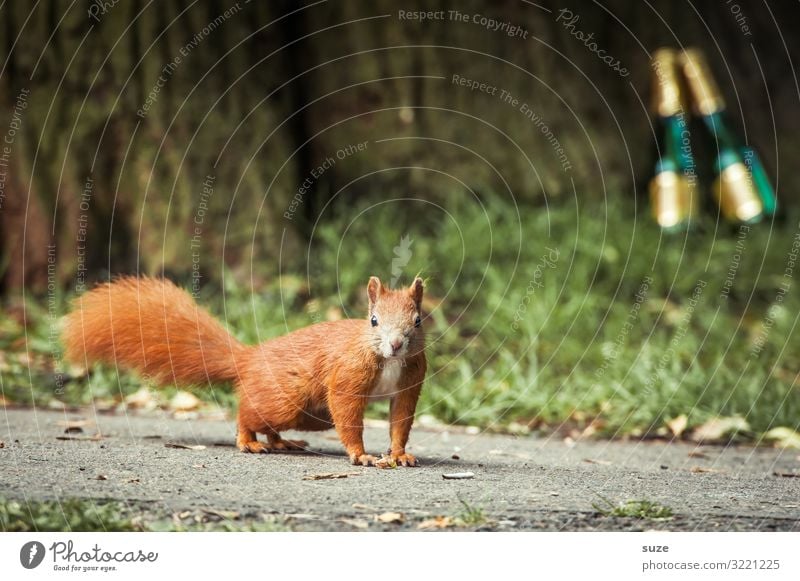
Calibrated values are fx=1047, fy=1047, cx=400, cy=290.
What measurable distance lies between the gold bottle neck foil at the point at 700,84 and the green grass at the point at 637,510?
16.5ft

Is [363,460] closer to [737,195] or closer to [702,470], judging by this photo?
[702,470]

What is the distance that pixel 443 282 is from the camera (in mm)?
6879

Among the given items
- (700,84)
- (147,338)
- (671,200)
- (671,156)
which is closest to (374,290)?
(147,338)

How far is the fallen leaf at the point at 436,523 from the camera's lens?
3.17m

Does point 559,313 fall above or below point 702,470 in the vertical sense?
above

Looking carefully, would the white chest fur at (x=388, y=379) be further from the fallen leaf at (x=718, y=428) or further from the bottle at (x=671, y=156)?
the bottle at (x=671, y=156)

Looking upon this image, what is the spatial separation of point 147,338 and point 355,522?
137 centimetres

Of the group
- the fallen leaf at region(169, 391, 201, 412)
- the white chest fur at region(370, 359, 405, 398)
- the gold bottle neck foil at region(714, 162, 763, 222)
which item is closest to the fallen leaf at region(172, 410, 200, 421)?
the fallen leaf at region(169, 391, 201, 412)

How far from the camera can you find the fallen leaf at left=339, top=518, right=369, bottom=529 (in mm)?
3131

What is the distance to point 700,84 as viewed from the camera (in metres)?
7.82

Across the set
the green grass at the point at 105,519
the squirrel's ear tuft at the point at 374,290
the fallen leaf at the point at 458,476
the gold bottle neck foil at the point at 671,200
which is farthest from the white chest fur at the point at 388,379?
the gold bottle neck foil at the point at 671,200

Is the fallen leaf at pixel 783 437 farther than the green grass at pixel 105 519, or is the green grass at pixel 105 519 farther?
the fallen leaf at pixel 783 437

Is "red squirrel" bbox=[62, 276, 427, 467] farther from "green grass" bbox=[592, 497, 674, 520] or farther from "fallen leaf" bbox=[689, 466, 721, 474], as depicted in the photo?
"fallen leaf" bbox=[689, 466, 721, 474]

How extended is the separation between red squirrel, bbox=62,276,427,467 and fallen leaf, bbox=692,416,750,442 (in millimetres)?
2143
